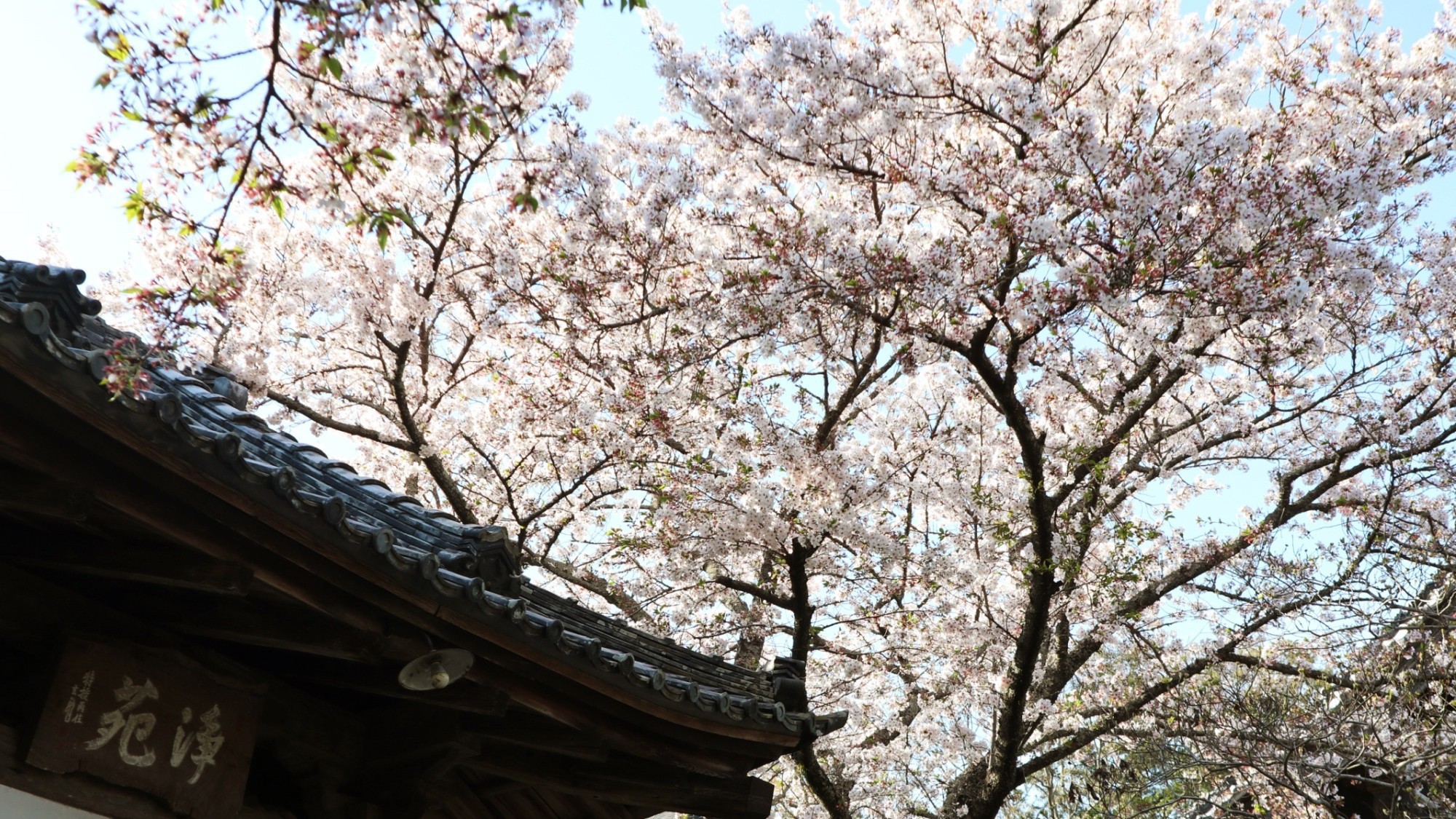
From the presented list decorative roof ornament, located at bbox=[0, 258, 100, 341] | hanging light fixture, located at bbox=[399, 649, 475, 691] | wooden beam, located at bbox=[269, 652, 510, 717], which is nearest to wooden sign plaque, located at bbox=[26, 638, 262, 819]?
wooden beam, located at bbox=[269, 652, 510, 717]

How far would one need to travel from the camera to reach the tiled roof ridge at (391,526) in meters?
2.50

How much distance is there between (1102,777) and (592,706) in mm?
11978

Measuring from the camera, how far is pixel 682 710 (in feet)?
12.4

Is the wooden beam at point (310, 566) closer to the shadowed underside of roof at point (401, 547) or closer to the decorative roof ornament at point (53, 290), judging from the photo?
the shadowed underside of roof at point (401, 547)

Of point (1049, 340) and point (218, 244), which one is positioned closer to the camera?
point (218, 244)

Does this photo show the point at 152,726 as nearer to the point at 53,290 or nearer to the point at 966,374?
the point at 53,290

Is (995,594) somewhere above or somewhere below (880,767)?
above

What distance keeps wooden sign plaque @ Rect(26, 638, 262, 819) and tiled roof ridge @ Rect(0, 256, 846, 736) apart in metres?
0.66

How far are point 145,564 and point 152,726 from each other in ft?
2.50

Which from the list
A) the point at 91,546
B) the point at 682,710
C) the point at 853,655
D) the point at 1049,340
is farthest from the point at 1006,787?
the point at 91,546

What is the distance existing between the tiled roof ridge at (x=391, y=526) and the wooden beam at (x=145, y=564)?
26cm

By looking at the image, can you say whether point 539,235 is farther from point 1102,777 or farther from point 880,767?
point 1102,777

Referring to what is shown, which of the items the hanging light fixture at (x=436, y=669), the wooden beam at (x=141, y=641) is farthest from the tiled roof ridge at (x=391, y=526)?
the wooden beam at (x=141, y=641)

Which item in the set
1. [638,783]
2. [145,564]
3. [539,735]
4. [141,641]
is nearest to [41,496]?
[145,564]
